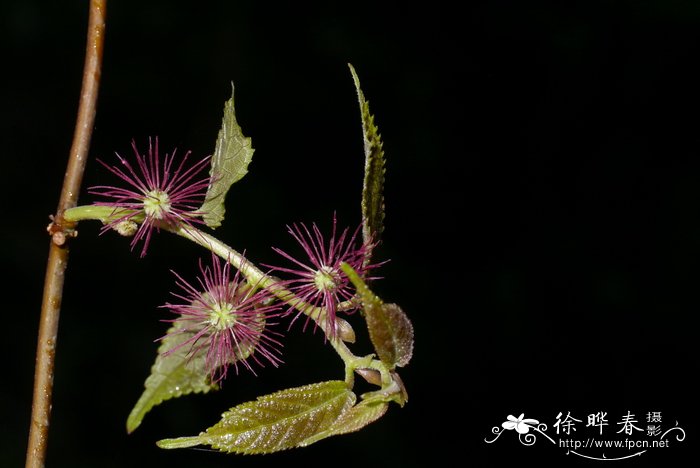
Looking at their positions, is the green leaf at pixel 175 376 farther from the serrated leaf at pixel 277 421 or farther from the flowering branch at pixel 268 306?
the serrated leaf at pixel 277 421

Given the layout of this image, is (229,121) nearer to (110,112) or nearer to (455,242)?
(110,112)

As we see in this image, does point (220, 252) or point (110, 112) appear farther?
point (110, 112)

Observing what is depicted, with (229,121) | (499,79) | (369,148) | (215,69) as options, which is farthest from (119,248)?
(369,148)

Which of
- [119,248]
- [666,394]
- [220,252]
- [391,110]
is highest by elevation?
[391,110]

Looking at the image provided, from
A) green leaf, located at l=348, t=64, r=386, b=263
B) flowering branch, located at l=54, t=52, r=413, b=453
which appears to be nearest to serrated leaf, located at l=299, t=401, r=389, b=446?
flowering branch, located at l=54, t=52, r=413, b=453

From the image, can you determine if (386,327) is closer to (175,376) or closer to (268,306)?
(268,306)

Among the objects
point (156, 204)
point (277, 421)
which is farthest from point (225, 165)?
point (277, 421)
